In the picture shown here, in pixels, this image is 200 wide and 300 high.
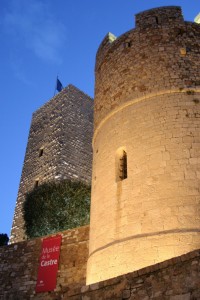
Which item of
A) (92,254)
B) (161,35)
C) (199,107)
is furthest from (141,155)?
(161,35)

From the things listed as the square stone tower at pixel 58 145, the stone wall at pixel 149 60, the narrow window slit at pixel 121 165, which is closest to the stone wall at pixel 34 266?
the narrow window slit at pixel 121 165

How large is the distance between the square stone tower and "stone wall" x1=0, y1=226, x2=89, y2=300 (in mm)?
5948

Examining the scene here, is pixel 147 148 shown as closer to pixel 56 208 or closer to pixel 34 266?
pixel 34 266

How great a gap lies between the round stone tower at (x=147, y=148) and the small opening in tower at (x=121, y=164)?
0.07 feet

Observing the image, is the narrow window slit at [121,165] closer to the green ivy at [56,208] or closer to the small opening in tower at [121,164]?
the small opening in tower at [121,164]

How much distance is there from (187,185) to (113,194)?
159 cm

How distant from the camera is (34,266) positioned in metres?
10.1

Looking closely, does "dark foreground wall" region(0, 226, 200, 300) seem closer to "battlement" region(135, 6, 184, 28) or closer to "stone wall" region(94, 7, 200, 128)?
"stone wall" region(94, 7, 200, 128)

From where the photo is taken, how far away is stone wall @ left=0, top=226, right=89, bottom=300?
9.09m

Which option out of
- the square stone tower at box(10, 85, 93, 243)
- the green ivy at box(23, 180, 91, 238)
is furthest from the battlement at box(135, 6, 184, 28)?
the square stone tower at box(10, 85, 93, 243)

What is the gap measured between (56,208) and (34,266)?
4770mm

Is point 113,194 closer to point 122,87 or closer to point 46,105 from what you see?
point 122,87

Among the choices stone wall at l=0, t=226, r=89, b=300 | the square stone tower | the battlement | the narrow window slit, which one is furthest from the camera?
the square stone tower

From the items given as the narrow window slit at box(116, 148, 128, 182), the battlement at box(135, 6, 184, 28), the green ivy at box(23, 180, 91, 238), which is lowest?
the narrow window slit at box(116, 148, 128, 182)
